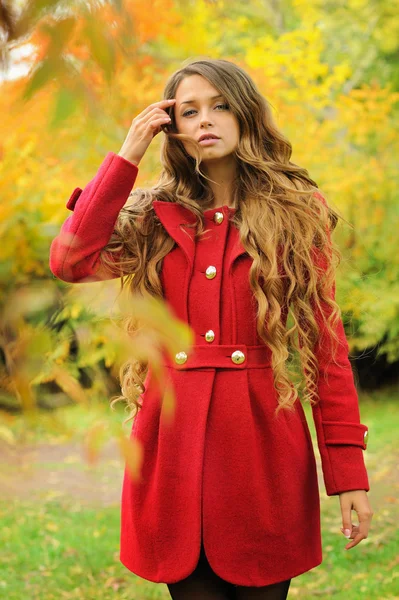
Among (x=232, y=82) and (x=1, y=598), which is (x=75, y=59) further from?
(x=1, y=598)

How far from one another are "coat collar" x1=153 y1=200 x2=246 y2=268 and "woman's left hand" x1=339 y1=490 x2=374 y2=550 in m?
0.63

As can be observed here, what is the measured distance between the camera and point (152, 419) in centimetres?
187

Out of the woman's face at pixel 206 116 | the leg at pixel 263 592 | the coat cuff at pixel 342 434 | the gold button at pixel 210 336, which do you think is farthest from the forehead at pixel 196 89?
the leg at pixel 263 592

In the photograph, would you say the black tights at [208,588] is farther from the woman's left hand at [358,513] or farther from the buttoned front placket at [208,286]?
the buttoned front placket at [208,286]

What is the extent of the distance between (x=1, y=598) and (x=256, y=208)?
104 inches

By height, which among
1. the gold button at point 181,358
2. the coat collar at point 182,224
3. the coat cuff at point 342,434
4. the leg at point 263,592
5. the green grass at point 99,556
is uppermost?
the coat collar at point 182,224

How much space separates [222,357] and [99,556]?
2678 millimetres

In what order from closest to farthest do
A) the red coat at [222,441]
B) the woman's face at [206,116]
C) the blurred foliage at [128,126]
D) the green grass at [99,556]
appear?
the blurred foliage at [128,126], the red coat at [222,441], the woman's face at [206,116], the green grass at [99,556]

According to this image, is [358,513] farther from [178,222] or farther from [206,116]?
[206,116]

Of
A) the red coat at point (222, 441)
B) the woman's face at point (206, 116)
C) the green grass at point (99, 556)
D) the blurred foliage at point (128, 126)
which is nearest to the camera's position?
the blurred foliage at point (128, 126)

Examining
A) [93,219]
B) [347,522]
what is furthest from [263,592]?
[93,219]

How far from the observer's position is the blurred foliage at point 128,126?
84cm

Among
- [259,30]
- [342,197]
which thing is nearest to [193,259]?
[342,197]

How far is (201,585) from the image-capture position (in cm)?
180
